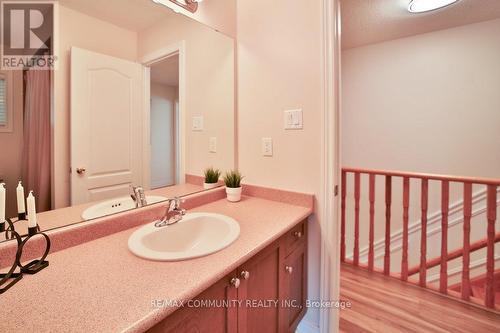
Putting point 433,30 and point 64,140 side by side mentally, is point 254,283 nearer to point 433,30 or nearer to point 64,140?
point 64,140

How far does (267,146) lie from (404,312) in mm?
1463

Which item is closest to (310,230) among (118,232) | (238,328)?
(238,328)

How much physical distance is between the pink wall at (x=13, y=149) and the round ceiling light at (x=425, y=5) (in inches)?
97.8

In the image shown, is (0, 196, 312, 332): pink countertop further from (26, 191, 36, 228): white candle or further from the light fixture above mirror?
the light fixture above mirror

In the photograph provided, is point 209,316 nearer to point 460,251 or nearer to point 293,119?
point 293,119

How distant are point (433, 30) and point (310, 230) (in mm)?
2529

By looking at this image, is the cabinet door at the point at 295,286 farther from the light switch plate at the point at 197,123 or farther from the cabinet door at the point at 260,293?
the light switch plate at the point at 197,123

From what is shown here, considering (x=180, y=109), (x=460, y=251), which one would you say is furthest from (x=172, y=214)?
(x=460, y=251)

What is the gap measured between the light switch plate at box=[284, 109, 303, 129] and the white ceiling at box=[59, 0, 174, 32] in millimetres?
830

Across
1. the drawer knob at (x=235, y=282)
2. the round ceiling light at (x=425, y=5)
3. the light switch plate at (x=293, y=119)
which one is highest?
the round ceiling light at (x=425, y=5)

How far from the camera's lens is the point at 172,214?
1.11m

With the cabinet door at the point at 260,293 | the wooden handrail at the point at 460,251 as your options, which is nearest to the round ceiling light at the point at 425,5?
the wooden handrail at the point at 460,251

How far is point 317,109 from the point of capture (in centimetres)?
127

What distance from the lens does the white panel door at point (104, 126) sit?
3.12ft
